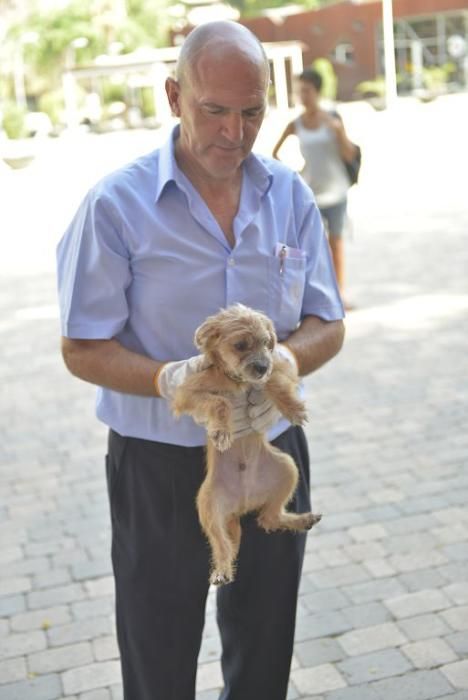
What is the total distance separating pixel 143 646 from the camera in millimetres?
2838

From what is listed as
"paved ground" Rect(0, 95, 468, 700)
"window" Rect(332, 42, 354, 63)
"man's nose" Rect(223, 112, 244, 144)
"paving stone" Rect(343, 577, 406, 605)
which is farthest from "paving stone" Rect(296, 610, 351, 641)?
"window" Rect(332, 42, 354, 63)

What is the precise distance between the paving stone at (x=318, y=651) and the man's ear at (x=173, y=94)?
243 cm

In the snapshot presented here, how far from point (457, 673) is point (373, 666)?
13.0 inches

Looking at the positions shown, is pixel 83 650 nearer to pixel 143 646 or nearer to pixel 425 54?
pixel 143 646

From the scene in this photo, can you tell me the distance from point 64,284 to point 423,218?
42.4 feet

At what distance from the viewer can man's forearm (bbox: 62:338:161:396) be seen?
2.54 m

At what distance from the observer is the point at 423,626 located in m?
4.27

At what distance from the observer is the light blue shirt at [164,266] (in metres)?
2.58

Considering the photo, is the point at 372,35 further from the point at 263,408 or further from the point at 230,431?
the point at 230,431

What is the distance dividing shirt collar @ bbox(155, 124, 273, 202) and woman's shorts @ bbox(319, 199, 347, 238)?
21.9 feet

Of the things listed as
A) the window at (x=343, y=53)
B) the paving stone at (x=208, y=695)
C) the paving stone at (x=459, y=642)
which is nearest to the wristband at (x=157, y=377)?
the paving stone at (x=208, y=695)

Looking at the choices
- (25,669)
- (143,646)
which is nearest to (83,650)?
(25,669)

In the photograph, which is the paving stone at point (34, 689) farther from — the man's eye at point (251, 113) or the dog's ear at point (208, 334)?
the man's eye at point (251, 113)

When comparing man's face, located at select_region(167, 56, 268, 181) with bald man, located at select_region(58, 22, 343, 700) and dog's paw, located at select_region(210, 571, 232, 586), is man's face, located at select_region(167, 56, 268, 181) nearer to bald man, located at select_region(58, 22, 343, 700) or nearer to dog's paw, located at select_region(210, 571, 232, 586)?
bald man, located at select_region(58, 22, 343, 700)
